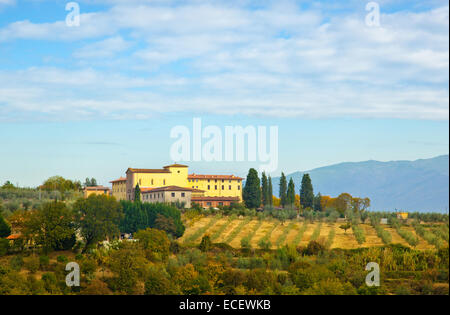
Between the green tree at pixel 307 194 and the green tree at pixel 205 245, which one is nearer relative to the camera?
the green tree at pixel 205 245

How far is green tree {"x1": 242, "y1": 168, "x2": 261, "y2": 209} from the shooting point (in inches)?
3664

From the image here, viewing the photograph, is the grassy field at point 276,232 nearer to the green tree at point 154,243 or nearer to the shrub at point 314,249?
the shrub at point 314,249

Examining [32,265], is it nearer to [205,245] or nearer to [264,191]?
[205,245]

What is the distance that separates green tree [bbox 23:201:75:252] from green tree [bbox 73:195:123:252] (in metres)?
1.72

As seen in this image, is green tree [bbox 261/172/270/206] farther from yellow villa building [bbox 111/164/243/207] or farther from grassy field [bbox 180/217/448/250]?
grassy field [bbox 180/217/448/250]

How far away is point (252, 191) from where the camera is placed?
93188 millimetres

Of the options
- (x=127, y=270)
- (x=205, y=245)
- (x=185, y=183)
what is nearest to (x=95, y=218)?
(x=205, y=245)

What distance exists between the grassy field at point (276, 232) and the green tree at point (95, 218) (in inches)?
365

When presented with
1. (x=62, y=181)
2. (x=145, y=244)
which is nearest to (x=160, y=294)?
(x=145, y=244)

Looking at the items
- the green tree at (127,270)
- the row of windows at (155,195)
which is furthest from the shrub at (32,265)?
the row of windows at (155,195)

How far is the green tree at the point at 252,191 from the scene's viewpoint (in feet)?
305

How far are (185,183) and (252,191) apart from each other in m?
19.6
